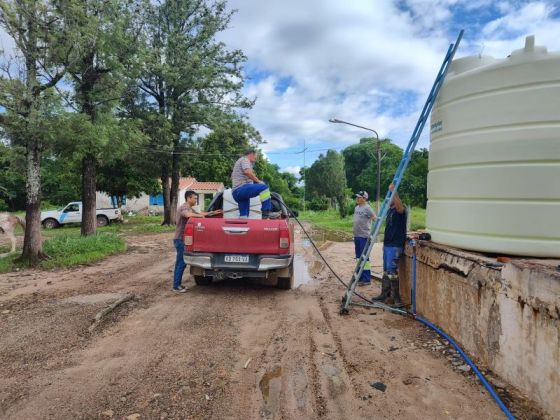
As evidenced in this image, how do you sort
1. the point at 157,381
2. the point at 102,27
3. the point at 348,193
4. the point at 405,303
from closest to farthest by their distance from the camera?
the point at 157,381
the point at 405,303
the point at 102,27
the point at 348,193

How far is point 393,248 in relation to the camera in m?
5.96

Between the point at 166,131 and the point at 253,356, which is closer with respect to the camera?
the point at 253,356

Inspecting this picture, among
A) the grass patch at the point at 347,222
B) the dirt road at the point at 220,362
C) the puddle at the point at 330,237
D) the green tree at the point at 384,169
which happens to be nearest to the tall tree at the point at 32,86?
the dirt road at the point at 220,362

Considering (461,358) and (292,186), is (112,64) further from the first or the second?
(292,186)

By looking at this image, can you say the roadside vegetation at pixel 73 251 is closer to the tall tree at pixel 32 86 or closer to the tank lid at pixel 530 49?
the tall tree at pixel 32 86

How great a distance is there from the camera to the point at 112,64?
11336 mm

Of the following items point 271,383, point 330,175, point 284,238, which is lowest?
point 271,383

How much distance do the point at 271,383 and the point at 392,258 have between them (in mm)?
3141

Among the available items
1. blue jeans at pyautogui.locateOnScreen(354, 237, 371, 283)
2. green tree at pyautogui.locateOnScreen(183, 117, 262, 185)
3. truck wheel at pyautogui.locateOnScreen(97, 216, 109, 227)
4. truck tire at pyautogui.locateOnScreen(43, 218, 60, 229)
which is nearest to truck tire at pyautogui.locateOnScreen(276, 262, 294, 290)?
blue jeans at pyautogui.locateOnScreen(354, 237, 371, 283)

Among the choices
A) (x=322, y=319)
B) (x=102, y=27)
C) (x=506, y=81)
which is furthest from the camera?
(x=102, y=27)

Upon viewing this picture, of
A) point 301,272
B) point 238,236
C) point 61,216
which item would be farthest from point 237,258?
Answer: point 61,216

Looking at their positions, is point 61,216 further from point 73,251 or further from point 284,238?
point 284,238

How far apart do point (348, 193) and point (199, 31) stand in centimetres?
2873

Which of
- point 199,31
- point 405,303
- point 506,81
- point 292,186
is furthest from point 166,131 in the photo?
point 292,186
